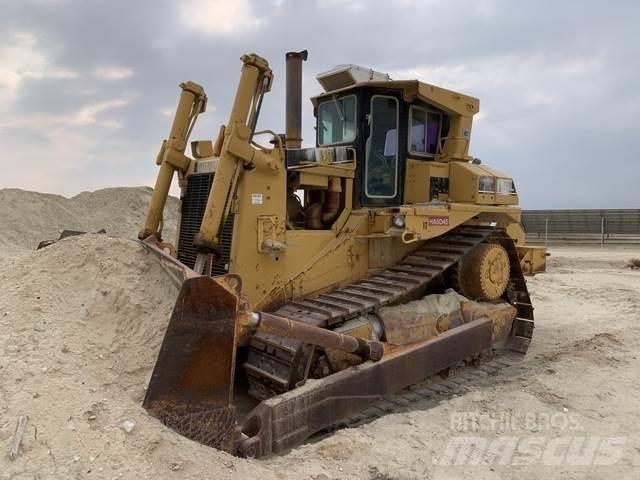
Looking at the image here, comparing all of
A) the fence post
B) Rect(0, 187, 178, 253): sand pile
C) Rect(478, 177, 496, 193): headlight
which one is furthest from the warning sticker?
the fence post

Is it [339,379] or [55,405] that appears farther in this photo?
[339,379]

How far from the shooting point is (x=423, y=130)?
6.50m

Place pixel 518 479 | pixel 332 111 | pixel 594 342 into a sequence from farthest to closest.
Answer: pixel 594 342, pixel 332 111, pixel 518 479

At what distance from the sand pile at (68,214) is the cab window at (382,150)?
44.2ft

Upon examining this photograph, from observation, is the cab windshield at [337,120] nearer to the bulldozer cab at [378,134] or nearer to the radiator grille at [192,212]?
the bulldozer cab at [378,134]

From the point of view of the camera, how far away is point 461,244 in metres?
6.03

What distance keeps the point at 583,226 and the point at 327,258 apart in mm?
22972

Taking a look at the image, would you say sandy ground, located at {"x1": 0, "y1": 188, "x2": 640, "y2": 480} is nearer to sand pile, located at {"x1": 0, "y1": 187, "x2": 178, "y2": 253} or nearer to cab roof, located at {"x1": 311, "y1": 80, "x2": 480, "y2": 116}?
cab roof, located at {"x1": 311, "y1": 80, "x2": 480, "y2": 116}

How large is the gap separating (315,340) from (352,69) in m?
3.96

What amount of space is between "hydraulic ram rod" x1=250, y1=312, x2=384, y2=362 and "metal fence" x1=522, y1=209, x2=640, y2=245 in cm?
2217

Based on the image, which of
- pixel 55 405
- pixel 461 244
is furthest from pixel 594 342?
pixel 55 405

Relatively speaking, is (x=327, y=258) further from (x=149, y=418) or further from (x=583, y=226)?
(x=583, y=226)

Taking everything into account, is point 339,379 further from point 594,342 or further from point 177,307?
point 594,342

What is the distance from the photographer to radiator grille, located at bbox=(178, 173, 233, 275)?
4902 mm
